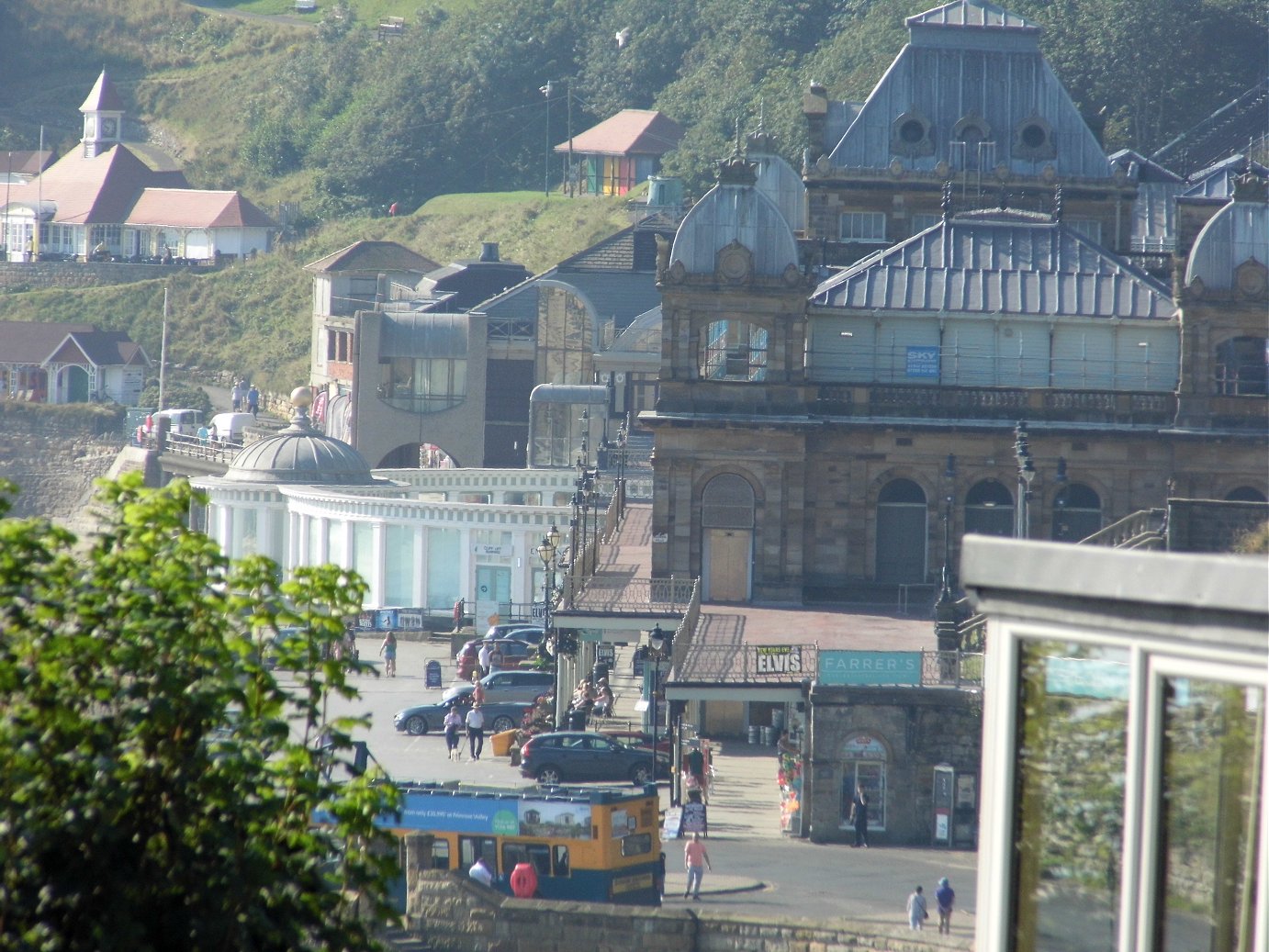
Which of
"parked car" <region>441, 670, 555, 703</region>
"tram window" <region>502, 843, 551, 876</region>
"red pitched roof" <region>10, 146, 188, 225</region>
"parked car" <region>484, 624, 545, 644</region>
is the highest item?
"red pitched roof" <region>10, 146, 188, 225</region>

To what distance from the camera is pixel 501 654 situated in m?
51.0

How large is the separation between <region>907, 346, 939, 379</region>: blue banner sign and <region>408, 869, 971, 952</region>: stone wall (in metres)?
19.6

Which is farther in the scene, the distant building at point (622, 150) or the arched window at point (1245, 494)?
the distant building at point (622, 150)

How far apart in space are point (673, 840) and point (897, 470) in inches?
522

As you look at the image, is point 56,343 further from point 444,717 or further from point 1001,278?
point 1001,278

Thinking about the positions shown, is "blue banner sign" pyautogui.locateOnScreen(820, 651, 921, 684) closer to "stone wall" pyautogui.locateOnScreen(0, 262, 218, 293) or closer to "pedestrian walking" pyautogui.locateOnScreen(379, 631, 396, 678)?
"pedestrian walking" pyautogui.locateOnScreen(379, 631, 396, 678)

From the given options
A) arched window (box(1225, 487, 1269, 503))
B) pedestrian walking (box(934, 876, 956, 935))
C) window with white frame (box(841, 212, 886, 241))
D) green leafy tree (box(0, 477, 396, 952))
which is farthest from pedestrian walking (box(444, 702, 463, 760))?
green leafy tree (box(0, 477, 396, 952))

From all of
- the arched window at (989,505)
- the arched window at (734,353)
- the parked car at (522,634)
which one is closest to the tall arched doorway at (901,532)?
the arched window at (989,505)

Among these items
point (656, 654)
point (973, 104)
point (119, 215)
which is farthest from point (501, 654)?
point (119, 215)

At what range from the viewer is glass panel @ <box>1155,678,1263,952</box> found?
7.29 m

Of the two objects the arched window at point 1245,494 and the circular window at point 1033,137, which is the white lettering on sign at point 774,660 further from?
the circular window at point 1033,137

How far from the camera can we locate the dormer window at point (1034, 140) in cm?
5684

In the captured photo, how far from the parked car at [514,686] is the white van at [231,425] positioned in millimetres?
47309

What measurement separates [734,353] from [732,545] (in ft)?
12.4
